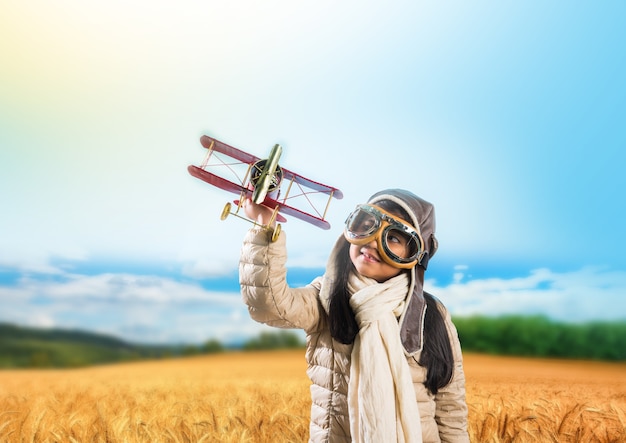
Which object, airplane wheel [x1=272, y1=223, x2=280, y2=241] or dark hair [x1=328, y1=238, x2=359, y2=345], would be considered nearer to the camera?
airplane wheel [x1=272, y1=223, x2=280, y2=241]

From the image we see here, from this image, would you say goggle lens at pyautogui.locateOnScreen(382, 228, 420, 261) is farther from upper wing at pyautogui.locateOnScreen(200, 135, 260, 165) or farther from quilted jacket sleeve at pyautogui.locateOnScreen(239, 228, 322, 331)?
upper wing at pyautogui.locateOnScreen(200, 135, 260, 165)

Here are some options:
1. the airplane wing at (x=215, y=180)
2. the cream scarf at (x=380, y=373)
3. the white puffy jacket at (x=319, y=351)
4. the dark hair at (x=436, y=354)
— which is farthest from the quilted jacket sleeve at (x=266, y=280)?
the dark hair at (x=436, y=354)

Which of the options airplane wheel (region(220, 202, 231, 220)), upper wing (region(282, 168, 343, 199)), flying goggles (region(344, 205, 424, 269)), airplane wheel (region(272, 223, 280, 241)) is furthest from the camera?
flying goggles (region(344, 205, 424, 269))

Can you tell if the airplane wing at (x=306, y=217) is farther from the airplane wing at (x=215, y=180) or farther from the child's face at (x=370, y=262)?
the child's face at (x=370, y=262)

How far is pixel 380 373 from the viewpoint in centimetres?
200

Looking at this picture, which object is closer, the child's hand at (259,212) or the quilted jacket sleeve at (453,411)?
the child's hand at (259,212)

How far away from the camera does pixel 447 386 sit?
220 cm

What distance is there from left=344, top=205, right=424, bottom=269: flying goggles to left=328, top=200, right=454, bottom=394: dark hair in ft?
0.24

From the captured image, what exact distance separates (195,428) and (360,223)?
128 centimetres

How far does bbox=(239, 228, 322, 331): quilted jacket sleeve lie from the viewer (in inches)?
72.9

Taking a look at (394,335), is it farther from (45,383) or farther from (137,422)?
(45,383)

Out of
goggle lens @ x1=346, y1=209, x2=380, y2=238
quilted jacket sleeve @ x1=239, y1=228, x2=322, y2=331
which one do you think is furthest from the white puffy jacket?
goggle lens @ x1=346, y1=209, x2=380, y2=238

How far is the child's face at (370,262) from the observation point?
2111mm

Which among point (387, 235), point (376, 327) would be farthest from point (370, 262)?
point (376, 327)
